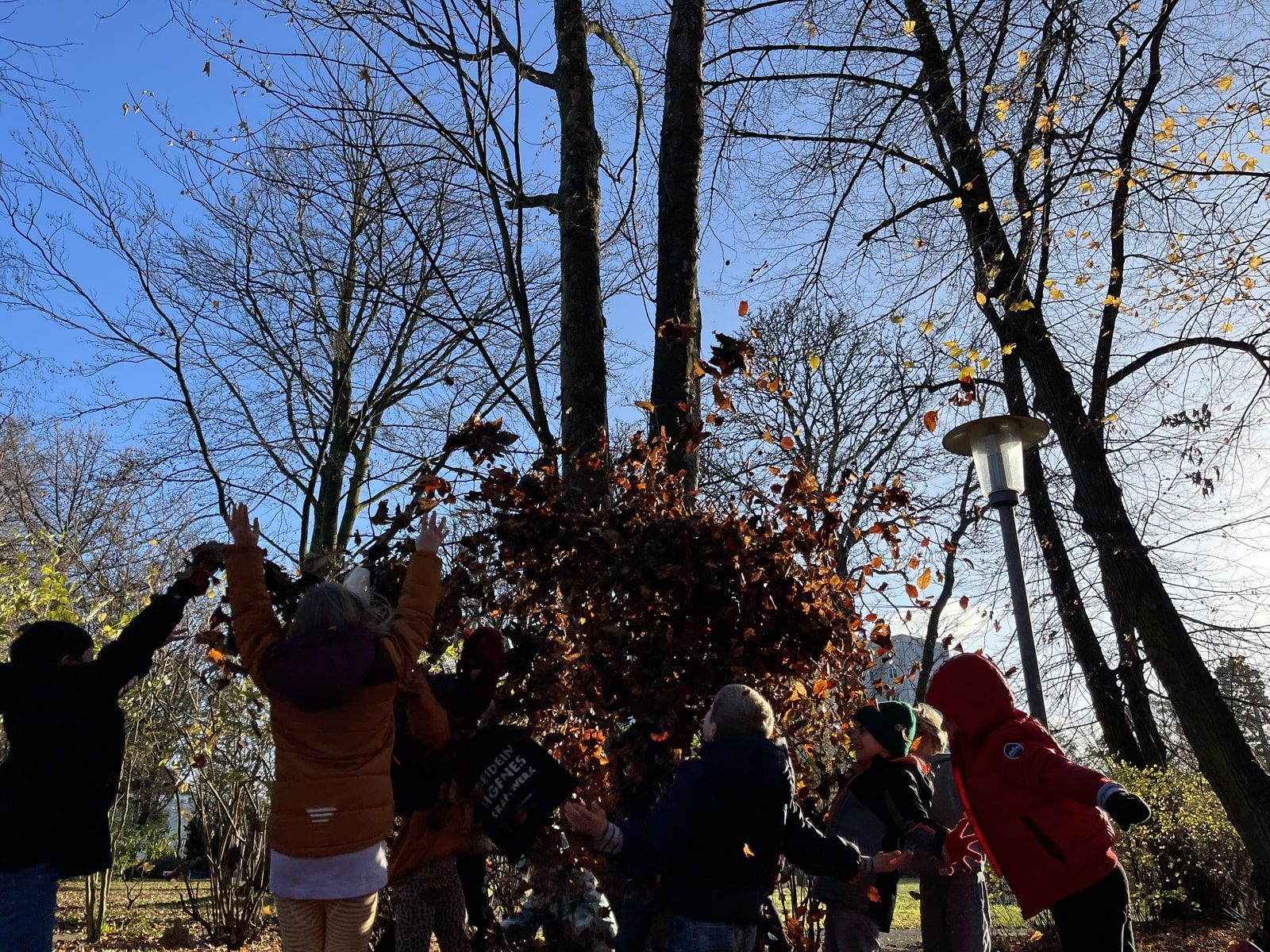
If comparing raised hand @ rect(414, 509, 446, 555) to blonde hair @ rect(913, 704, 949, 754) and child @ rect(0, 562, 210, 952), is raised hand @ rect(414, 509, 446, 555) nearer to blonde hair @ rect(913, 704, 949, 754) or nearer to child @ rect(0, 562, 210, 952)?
child @ rect(0, 562, 210, 952)

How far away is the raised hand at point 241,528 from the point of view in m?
3.33

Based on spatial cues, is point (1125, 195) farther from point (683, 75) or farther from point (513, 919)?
point (513, 919)

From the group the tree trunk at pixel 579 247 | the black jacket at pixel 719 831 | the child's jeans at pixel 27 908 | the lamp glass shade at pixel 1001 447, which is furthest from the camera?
the lamp glass shade at pixel 1001 447

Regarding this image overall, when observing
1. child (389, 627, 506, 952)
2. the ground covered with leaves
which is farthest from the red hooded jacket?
the ground covered with leaves

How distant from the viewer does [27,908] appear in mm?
3139

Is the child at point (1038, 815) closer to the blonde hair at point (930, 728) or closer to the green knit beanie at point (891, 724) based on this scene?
the green knit beanie at point (891, 724)

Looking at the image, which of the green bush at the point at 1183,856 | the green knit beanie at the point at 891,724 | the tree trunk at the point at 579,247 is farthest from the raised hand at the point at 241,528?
the green bush at the point at 1183,856

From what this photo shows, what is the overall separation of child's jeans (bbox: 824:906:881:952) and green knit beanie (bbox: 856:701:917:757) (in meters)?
0.63

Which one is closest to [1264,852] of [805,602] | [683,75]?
[805,602]

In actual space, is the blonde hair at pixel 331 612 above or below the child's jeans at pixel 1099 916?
above

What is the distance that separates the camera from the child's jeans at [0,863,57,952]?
310cm

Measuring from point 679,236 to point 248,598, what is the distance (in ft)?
11.7

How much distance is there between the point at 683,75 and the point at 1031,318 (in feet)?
14.3

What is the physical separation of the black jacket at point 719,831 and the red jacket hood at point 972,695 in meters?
1.02
